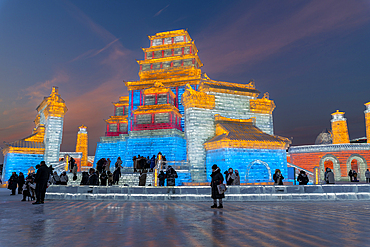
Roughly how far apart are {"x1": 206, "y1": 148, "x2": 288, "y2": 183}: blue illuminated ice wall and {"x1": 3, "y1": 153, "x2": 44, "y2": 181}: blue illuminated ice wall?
18987 mm

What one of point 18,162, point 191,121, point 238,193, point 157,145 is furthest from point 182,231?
point 18,162

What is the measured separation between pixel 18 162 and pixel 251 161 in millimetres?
23807

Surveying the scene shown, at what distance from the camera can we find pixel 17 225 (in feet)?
21.3

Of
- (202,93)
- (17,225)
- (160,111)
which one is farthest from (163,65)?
(17,225)

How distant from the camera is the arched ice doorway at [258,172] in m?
22.4

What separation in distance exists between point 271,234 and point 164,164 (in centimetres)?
1738

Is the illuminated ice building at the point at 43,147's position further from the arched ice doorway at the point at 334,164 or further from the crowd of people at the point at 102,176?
the arched ice doorway at the point at 334,164

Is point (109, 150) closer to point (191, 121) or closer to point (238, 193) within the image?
point (191, 121)

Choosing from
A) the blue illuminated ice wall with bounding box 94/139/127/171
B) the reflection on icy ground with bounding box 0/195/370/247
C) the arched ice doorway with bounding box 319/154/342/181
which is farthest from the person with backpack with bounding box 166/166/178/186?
the arched ice doorway with bounding box 319/154/342/181

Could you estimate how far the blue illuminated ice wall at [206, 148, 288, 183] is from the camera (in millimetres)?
21984

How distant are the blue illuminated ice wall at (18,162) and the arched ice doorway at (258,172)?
71.5 ft

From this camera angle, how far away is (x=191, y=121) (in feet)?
81.3

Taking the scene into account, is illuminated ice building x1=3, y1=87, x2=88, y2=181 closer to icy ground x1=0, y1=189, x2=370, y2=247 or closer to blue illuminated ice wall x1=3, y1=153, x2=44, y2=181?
blue illuminated ice wall x1=3, y1=153, x2=44, y2=181

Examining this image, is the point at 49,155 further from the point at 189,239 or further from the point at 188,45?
the point at 189,239
